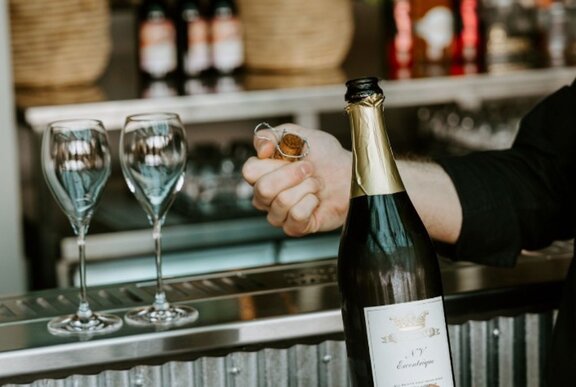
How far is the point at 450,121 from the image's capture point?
10.2 feet

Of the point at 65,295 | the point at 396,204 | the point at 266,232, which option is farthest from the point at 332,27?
the point at 396,204

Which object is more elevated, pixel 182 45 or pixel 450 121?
pixel 182 45

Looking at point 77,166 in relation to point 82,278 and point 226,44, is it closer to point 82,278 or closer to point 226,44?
point 82,278

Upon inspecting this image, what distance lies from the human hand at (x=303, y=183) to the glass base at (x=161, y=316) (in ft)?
0.47

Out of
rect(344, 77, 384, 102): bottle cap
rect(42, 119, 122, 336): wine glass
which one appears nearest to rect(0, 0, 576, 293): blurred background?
rect(42, 119, 122, 336): wine glass

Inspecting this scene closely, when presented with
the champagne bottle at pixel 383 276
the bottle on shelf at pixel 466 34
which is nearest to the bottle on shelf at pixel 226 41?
the bottle on shelf at pixel 466 34

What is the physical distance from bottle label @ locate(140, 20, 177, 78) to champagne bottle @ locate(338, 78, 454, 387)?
186 cm

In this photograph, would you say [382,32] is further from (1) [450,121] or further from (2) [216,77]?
(2) [216,77]

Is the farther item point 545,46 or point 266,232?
point 545,46

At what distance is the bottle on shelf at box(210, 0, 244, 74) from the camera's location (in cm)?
292

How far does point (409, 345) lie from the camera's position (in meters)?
0.97

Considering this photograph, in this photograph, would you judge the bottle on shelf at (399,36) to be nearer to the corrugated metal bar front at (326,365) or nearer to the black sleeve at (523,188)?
the black sleeve at (523,188)

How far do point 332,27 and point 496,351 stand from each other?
5.40ft

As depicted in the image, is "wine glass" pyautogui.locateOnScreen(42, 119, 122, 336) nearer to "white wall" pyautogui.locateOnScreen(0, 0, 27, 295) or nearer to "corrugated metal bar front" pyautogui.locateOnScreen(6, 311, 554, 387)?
"corrugated metal bar front" pyautogui.locateOnScreen(6, 311, 554, 387)
